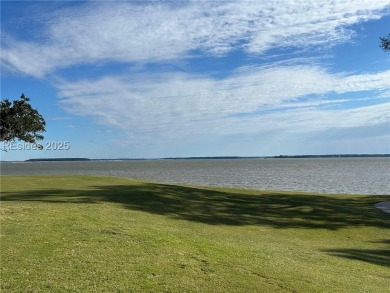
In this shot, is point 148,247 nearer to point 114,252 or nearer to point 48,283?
point 114,252

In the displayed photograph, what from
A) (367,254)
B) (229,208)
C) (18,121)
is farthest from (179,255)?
(18,121)

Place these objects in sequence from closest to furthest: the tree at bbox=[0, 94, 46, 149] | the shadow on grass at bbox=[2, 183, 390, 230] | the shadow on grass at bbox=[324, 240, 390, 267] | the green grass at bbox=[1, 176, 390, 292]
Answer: the green grass at bbox=[1, 176, 390, 292] → the shadow on grass at bbox=[324, 240, 390, 267] → the shadow on grass at bbox=[2, 183, 390, 230] → the tree at bbox=[0, 94, 46, 149]

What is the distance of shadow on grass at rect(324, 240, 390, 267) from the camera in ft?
44.7

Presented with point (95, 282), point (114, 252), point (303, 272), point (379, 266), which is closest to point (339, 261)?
point (379, 266)

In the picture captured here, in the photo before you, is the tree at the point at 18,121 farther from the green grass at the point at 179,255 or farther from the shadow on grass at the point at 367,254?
the shadow on grass at the point at 367,254

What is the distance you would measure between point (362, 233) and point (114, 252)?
1480 centimetres

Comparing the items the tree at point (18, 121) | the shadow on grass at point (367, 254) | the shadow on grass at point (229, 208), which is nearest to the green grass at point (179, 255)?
the shadow on grass at point (367, 254)

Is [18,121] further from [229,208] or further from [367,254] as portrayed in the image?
[367,254]

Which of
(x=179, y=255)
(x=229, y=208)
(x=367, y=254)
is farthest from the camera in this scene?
(x=229, y=208)

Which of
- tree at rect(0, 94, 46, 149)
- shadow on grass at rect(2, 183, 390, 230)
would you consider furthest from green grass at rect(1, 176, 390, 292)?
tree at rect(0, 94, 46, 149)

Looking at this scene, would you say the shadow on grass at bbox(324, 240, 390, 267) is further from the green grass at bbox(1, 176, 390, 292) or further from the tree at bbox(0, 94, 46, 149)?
the tree at bbox(0, 94, 46, 149)

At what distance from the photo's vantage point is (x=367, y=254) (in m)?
14.7

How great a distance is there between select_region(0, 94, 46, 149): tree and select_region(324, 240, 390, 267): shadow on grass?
2546 centimetres

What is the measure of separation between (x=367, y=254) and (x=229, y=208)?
11.2 m
